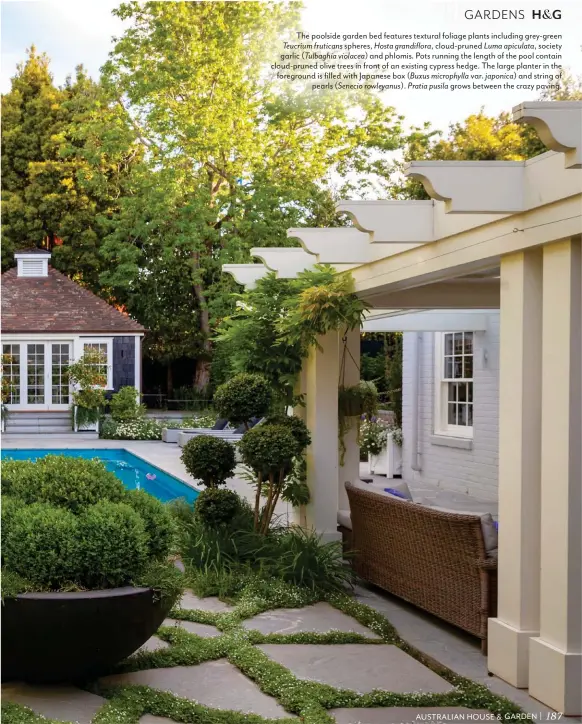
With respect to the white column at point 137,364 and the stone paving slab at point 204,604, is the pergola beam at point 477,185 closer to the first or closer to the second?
the stone paving slab at point 204,604

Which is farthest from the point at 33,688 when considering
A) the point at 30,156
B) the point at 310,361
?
the point at 30,156

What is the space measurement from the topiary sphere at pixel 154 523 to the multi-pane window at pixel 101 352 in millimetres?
17682

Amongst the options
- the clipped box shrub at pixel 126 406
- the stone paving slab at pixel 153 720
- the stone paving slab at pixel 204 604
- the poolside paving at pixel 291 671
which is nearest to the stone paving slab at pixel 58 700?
the poolside paving at pixel 291 671

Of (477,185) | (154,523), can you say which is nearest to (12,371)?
(154,523)

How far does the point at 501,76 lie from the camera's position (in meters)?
4.58

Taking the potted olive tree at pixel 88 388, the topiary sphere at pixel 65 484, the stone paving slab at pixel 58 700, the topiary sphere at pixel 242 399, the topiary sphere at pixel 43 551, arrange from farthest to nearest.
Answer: the potted olive tree at pixel 88 388, the topiary sphere at pixel 242 399, the topiary sphere at pixel 65 484, the topiary sphere at pixel 43 551, the stone paving slab at pixel 58 700

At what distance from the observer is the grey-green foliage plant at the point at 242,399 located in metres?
7.35

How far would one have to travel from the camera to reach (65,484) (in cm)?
464

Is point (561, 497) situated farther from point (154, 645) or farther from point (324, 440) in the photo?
point (324, 440)

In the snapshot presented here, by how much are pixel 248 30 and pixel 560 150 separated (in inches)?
839

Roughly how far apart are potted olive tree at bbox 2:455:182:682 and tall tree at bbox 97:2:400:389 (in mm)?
19421

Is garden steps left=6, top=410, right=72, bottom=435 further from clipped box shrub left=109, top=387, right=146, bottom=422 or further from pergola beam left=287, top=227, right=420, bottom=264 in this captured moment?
pergola beam left=287, top=227, right=420, bottom=264

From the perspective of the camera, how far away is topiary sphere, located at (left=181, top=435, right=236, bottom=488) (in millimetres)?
7375

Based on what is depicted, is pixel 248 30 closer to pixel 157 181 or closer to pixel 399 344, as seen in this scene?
pixel 157 181
